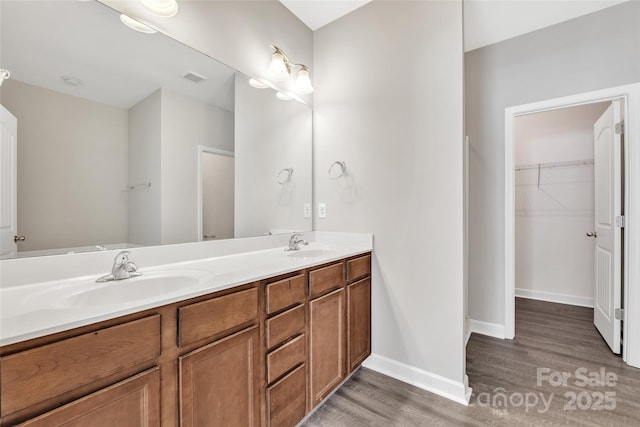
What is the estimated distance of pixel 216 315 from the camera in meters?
1.02

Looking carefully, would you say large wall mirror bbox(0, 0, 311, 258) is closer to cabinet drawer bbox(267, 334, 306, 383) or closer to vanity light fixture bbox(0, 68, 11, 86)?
vanity light fixture bbox(0, 68, 11, 86)

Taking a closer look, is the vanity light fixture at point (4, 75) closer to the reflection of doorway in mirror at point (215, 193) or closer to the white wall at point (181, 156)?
the white wall at point (181, 156)

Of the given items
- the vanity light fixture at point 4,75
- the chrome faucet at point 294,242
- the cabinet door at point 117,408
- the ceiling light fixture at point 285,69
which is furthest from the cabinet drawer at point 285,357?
the ceiling light fixture at point 285,69

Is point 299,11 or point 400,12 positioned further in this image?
point 299,11

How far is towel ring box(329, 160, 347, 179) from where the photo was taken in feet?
7.13

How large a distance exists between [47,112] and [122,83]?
333 mm

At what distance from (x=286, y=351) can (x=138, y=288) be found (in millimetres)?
710

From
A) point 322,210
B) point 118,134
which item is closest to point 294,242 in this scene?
point 322,210

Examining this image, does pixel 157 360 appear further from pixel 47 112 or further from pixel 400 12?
pixel 400 12

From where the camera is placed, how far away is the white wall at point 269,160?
6.06 feet

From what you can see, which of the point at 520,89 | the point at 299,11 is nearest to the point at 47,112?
the point at 299,11

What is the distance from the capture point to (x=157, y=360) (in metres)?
0.86

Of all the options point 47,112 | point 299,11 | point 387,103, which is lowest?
point 47,112

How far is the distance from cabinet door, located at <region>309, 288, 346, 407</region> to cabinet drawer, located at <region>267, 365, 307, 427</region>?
8 cm
